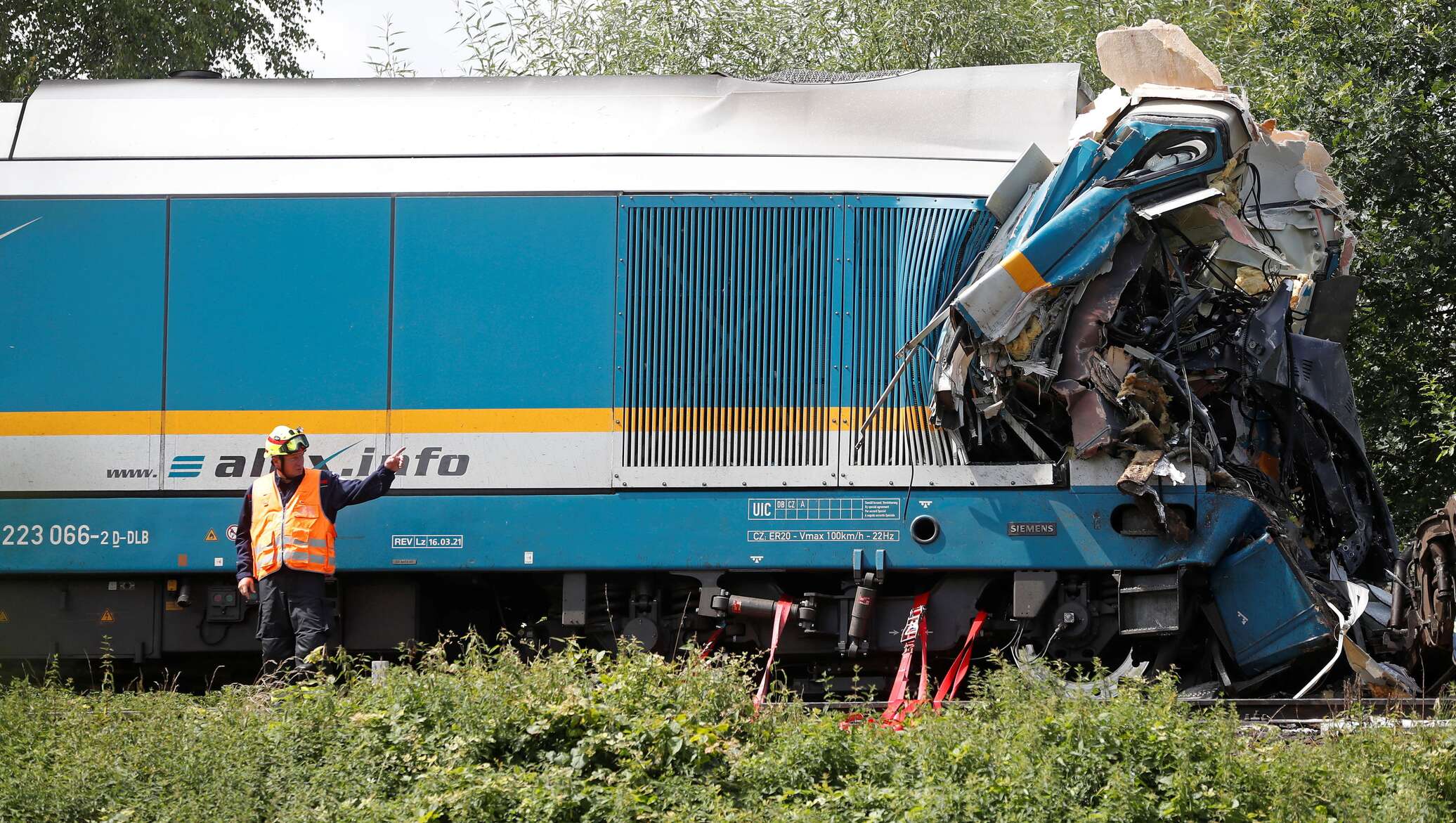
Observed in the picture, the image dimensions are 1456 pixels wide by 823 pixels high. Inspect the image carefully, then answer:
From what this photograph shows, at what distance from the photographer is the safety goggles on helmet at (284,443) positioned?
303 inches

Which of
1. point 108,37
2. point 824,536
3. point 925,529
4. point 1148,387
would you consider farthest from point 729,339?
point 108,37

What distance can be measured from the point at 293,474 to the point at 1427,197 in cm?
915

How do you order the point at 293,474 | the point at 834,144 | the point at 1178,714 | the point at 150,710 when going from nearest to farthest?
the point at 1178,714
the point at 150,710
the point at 293,474
the point at 834,144

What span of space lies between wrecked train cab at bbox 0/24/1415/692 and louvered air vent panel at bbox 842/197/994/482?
0.02 metres

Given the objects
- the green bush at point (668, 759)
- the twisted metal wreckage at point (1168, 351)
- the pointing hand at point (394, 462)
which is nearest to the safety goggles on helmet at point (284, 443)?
the pointing hand at point (394, 462)

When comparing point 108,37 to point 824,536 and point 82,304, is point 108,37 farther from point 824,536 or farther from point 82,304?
point 824,536

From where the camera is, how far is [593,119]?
8.44 metres

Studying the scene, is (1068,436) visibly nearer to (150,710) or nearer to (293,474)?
(293,474)

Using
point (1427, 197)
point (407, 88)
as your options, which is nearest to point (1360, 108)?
point (1427, 197)

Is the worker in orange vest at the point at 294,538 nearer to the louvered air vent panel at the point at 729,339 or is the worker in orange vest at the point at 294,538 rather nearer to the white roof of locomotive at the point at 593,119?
the louvered air vent panel at the point at 729,339

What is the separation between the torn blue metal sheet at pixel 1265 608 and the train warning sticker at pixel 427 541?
14.0ft

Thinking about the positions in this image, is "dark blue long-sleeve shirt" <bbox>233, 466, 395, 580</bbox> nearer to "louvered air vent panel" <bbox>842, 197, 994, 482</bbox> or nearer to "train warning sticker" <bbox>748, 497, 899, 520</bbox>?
"train warning sticker" <bbox>748, 497, 899, 520</bbox>

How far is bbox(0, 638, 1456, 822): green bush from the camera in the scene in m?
5.25

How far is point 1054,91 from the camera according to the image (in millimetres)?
8398
